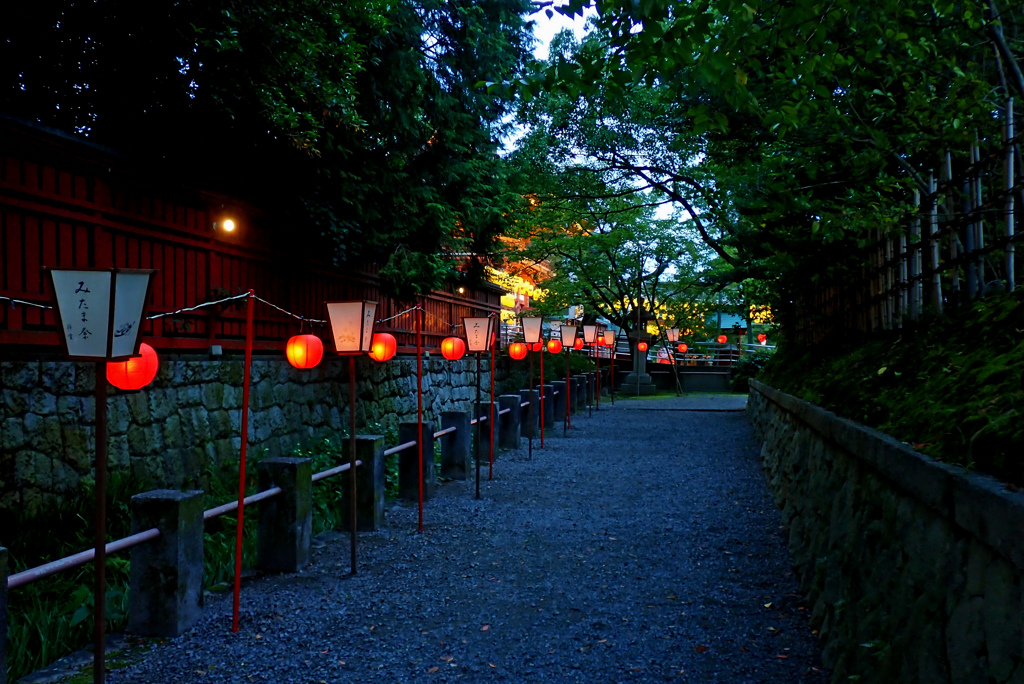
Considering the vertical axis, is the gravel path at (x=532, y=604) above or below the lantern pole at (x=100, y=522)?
below

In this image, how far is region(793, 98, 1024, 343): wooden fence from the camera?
5.20 meters

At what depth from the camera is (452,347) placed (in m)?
13.0

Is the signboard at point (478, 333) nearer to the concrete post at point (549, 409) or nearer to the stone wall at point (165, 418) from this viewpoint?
the stone wall at point (165, 418)

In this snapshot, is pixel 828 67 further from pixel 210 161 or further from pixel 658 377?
pixel 658 377

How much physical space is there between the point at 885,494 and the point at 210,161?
946cm

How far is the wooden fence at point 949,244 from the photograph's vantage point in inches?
205

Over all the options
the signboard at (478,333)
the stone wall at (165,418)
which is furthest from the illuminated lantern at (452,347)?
the stone wall at (165,418)

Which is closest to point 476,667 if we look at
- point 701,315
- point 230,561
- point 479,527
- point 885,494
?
point 885,494

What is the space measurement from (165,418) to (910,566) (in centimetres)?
840

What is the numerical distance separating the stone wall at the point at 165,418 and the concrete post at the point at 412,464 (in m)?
2.54

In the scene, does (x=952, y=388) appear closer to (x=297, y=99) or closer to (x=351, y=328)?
(x=351, y=328)

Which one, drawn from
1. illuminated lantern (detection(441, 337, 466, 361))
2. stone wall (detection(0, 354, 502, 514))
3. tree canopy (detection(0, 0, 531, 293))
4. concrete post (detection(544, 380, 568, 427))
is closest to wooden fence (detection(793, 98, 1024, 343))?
tree canopy (detection(0, 0, 531, 293))

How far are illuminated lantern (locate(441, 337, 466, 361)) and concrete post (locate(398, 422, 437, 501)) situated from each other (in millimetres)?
3271

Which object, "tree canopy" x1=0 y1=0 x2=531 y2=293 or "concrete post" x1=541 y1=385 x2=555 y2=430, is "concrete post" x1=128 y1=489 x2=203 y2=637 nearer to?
"tree canopy" x1=0 y1=0 x2=531 y2=293
